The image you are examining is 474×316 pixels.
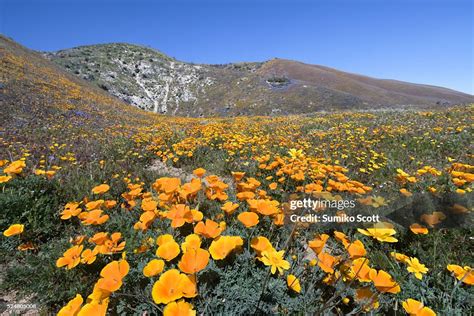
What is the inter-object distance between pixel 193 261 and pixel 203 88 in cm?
5197

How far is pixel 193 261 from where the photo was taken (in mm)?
1686

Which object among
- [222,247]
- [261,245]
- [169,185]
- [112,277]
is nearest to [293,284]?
[261,245]

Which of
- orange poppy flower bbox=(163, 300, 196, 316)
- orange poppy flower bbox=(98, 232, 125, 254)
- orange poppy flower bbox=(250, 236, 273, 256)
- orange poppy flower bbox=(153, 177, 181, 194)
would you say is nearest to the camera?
orange poppy flower bbox=(163, 300, 196, 316)

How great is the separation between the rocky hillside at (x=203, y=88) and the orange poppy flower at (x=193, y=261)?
36.2 metres

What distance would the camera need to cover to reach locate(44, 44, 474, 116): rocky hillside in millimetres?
39500

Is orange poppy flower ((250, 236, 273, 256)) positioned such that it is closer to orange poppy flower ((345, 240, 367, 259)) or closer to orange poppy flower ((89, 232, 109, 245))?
orange poppy flower ((345, 240, 367, 259))

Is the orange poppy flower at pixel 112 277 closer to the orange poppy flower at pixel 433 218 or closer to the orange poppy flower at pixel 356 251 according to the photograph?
the orange poppy flower at pixel 356 251

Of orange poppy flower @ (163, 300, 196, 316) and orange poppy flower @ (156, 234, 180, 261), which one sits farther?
orange poppy flower @ (156, 234, 180, 261)

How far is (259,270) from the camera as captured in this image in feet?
7.49

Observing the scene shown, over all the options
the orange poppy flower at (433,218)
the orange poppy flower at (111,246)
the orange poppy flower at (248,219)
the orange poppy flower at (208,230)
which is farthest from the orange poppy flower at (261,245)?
the orange poppy flower at (433,218)

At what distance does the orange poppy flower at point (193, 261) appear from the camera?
5.41 ft

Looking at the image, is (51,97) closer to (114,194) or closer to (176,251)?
(114,194)

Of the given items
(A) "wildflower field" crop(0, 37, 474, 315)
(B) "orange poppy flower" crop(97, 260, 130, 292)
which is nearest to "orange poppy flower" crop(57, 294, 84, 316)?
(A) "wildflower field" crop(0, 37, 474, 315)

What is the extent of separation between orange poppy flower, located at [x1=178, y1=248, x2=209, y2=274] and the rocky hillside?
119ft
